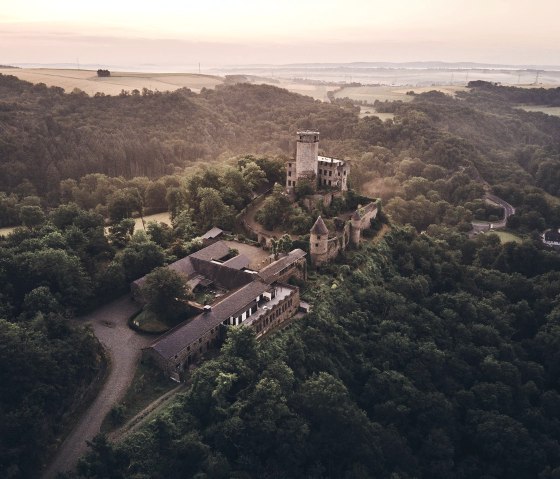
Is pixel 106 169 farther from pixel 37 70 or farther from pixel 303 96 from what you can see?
pixel 303 96

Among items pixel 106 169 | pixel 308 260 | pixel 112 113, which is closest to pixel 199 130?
pixel 112 113

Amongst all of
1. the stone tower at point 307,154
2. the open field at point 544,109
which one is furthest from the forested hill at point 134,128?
the open field at point 544,109

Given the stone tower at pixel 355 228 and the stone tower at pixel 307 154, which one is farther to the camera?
the stone tower at pixel 307 154

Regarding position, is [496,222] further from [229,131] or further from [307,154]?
[229,131]

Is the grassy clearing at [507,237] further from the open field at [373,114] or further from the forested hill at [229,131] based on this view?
the open field at [373,114]

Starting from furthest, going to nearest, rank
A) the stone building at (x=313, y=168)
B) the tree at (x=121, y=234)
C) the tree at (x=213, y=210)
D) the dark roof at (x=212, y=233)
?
the stone building at (x=313, y=168) < the tree at (x=213, y=210) < the dark roof at (x=212, y=233) < the tree at (x=121, y=234)

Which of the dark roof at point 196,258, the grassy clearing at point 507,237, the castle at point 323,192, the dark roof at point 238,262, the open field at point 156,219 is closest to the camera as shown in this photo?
the dark roof at point 196,258
